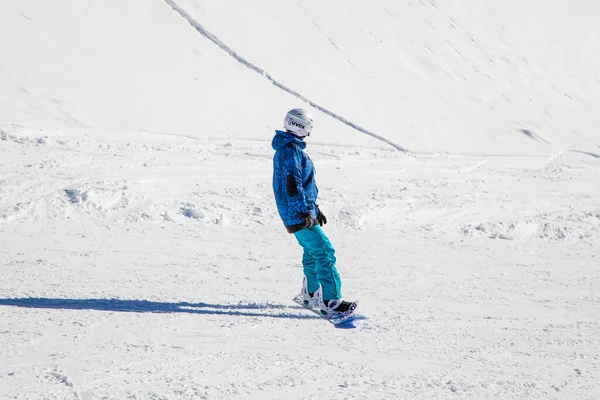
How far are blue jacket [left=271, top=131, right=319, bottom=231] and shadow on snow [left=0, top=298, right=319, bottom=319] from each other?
716 millimetres

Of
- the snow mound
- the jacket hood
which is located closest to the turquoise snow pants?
the jacket hood

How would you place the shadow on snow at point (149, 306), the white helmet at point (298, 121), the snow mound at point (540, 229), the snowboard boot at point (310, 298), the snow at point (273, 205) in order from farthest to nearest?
the snow mound at point (540, 229), the snowboard boot at point (310, 298), the white helmet at point (298, 121), the shadow on snow at point (149, 306), the snow at point (273, 205)

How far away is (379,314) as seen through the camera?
5.40m

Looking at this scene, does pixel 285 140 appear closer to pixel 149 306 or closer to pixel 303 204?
pixel 303 204

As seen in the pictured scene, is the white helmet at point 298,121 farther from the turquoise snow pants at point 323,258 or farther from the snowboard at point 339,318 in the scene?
the snowboard at point 339,318

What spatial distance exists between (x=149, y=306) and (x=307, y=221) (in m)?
1.34

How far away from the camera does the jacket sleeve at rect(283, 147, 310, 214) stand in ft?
16.7

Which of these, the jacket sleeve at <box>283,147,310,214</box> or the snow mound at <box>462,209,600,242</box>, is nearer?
the jacket sleeve at <box>283,147,310,214</box>

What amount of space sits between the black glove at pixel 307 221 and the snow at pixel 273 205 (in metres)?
0.71

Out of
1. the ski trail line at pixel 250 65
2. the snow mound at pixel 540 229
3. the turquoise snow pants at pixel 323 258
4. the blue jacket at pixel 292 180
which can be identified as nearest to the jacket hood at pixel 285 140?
the blue jacket at pixel 292 180

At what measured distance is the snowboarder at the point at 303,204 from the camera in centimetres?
510

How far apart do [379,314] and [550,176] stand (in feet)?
27.2

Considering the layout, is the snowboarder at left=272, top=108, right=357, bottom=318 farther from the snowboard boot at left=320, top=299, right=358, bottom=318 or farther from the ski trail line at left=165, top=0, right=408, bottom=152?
the ski trail line at left=165, top=0, right=408, bottom=152

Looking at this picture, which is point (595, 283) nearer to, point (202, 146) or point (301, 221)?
point (301, 221)
